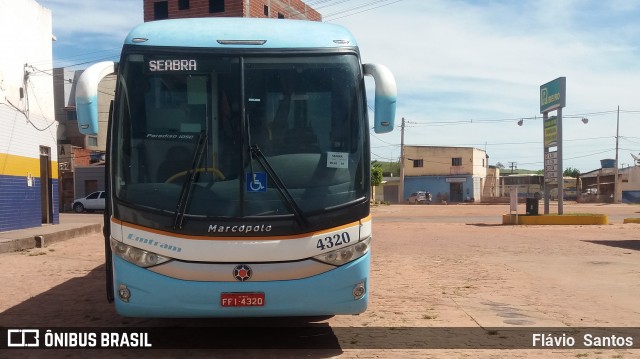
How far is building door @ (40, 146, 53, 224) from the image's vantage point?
821 inches

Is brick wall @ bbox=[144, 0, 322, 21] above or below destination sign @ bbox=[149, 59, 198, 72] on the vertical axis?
above

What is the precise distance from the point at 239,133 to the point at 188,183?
642 mm

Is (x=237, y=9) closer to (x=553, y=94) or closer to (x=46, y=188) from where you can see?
(x=553, y=94)

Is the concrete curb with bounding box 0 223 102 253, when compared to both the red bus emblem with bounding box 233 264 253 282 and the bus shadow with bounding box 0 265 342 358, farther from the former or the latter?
the red bus emblem with bounding box 233 264 253 282

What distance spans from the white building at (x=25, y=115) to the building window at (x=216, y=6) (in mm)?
26714

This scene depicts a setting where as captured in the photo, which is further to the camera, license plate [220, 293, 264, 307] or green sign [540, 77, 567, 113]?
green sign [540, 77, 567, 113]

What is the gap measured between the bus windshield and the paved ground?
1.61 meters

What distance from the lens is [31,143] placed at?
62.8 feet

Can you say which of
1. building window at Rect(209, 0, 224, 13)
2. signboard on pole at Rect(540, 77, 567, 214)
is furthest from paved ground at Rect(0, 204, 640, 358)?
building window at Rect(209, 0, 224, 13)

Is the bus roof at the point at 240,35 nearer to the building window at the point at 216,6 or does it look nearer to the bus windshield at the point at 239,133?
the bus windshield at the point at 239,133

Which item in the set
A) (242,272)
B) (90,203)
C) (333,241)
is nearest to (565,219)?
(333,241)

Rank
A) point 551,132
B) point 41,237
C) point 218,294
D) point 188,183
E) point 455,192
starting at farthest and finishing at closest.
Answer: point 455,192 < point 551,132 < point 41,237 < point 188,183 < point 218,294

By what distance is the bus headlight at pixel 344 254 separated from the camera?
215 inches

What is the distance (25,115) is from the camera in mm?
18672
